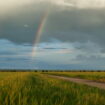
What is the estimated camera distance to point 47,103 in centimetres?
576

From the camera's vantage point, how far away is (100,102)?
22.4ft

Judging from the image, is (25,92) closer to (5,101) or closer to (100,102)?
(5,101)

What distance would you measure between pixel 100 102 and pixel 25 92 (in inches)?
75.3

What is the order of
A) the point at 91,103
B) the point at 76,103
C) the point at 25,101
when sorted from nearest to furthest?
the point at 25,101
the point at 76,103
the point at 91,103

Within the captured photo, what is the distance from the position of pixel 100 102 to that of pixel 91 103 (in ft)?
1.48

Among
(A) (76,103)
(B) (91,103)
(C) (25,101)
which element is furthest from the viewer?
(B) (91,103)

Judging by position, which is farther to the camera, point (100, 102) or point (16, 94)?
point (100, 102)

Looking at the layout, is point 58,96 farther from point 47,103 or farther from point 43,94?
point 47,103

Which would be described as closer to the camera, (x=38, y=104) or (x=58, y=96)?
(x=38, y=104)

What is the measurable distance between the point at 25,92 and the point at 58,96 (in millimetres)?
831

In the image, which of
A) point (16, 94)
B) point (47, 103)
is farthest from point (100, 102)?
point (16, 94)

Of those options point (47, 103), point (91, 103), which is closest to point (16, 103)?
point (47, 103)

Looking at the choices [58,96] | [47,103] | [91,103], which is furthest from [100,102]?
[47,103]

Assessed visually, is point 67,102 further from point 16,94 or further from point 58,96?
point 16,94
